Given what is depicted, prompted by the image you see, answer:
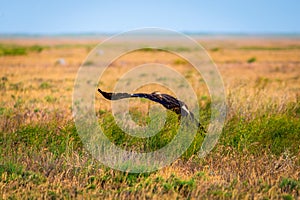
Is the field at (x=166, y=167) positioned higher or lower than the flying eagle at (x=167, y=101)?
lower

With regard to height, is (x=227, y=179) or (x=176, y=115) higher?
(x=176, y=115)

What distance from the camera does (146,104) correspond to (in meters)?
10.9

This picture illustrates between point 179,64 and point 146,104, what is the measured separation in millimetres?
27888

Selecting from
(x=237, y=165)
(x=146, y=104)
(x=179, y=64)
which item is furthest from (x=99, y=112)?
(x=179, y=64)

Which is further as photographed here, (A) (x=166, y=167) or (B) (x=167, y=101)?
(B) (x=167, y=101)

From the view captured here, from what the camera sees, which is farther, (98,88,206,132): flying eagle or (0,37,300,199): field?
(98,88,206,132): flying eagle

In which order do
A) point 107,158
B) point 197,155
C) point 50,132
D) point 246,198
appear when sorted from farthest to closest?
1. point 50,132
2. point 197,155
3. point 107,158
4. point 246,198

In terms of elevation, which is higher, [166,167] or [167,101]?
[167,101]

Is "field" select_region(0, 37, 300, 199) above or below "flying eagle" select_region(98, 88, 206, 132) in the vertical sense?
below

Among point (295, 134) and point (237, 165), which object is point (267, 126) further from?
point (237, 165)

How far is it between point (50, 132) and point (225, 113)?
348 centimetres

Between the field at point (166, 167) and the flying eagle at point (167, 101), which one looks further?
the flying eagle at point (167, 101)

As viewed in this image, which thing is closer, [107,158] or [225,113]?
A: [107,158]

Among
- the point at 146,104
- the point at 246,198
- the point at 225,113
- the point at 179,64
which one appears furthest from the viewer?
the point at 179,64
